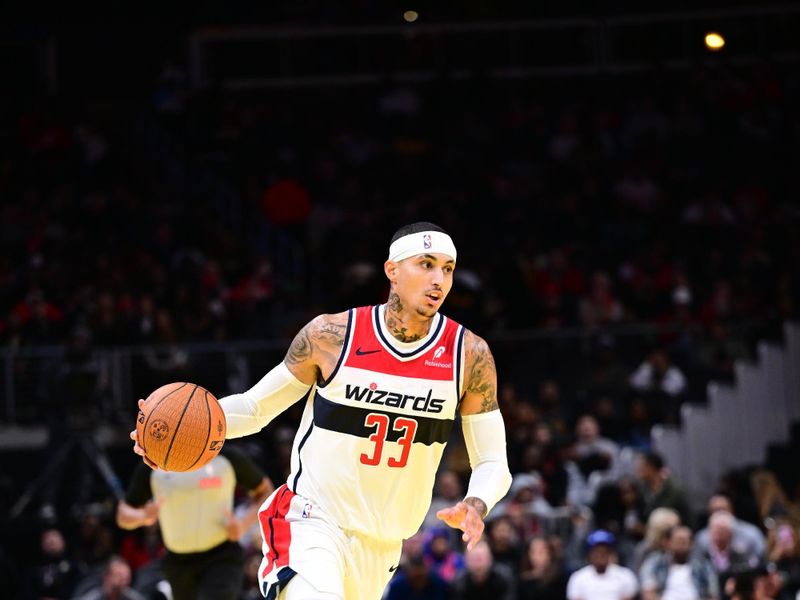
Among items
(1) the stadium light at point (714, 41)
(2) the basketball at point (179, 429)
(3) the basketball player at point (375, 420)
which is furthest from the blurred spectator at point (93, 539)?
(1) the stadium light at point (714, 41)

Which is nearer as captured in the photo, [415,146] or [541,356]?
[541,356]

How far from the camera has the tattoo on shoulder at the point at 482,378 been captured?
784 cm

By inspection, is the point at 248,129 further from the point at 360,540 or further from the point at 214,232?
the point at 360,540

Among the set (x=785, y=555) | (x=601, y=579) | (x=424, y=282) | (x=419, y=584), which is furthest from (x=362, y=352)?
(x=785, y=555)

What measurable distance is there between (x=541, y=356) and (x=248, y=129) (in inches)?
329

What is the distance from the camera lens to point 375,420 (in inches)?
301

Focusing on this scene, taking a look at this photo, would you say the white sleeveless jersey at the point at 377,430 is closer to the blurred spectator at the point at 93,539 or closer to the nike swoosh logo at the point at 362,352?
the nike swoosh logo at the point at 362,352

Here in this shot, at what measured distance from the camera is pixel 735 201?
24.2m

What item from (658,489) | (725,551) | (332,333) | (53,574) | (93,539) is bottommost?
(725,551)

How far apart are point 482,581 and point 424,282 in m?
8.03

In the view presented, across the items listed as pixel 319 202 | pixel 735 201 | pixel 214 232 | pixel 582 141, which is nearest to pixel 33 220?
pixel 214 232

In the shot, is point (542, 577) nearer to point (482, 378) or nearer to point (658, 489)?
point (658, 489)

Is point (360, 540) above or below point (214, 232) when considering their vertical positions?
below

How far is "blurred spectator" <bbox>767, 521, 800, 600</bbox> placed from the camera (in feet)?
48.7
